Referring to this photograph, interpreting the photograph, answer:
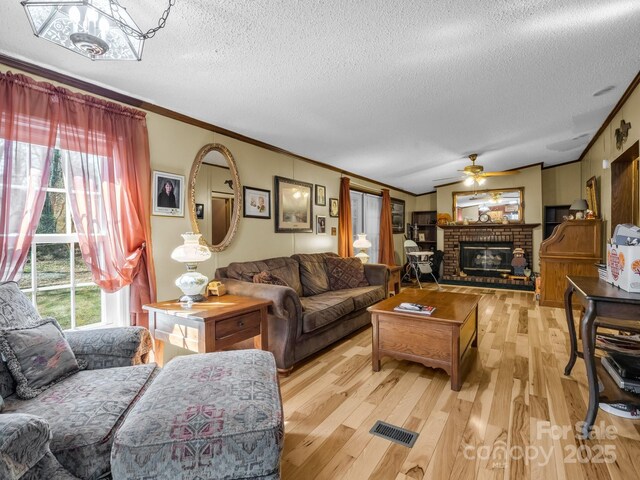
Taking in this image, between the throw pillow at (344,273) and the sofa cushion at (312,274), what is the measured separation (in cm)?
9

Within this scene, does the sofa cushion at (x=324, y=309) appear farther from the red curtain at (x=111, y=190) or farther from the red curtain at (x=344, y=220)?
the red curtain at (x=344, y=220)

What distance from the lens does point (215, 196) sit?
3.13m

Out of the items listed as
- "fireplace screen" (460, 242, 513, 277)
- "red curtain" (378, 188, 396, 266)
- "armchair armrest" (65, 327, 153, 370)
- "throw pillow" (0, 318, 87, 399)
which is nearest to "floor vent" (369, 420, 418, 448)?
"armchair armrest" (65, 327, 153, 370)

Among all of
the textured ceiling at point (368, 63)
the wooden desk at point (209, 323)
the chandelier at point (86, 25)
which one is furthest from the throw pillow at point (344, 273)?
the chandelier at point (86, 25)

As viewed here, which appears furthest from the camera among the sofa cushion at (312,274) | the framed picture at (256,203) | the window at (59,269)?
the sofa cushion at (312,274)

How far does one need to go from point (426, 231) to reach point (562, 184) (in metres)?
3.00

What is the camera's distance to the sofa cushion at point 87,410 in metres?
1.12

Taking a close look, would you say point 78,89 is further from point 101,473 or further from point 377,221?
point 377,221

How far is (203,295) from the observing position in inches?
102

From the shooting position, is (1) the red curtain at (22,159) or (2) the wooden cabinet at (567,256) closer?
(1) the red curtain at (22,159)

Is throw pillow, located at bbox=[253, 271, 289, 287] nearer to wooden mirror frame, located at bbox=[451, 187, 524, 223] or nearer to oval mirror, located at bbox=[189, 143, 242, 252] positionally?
oval mirror, located at bbox=[189, 143, 242, 252]

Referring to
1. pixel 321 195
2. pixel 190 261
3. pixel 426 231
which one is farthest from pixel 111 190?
pixel 426 231

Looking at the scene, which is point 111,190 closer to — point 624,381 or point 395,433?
point 395,433

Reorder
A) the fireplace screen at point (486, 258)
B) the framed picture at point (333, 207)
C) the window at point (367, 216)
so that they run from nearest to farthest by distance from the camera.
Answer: the framed picture at point (333, 207)
the window at point (367, 216)
the fireplace screen at point (486, 258)
